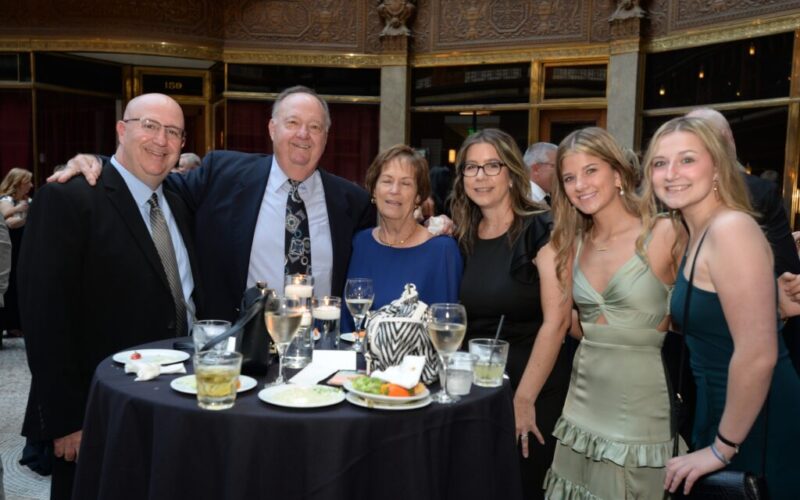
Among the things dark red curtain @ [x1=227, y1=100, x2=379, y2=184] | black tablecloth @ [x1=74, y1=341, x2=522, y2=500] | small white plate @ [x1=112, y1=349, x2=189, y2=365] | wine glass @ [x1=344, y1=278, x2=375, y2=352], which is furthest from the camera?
dark red curtain @ [x1=227, y1=100, x2=379, y2=184]

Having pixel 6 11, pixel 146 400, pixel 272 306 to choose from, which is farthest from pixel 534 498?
pixel 6 11

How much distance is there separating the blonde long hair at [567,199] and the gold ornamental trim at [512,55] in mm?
6724

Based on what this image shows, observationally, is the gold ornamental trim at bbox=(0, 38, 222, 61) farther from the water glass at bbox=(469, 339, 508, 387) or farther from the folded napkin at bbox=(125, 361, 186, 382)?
the water glass at bbox=(469, 339, 508, 387)

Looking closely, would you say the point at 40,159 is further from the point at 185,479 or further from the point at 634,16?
the point at 185,479

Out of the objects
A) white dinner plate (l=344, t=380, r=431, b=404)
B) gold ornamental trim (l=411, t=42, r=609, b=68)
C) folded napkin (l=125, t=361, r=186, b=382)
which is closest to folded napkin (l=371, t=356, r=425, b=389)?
white dinner plate (l=344, t=380, r=431, b=404)

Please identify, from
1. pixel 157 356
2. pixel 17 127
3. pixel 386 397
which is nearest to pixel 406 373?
pixel 386 397

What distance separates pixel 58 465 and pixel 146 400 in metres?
1.00

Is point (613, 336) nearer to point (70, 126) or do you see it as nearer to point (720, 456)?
point (720, 456)

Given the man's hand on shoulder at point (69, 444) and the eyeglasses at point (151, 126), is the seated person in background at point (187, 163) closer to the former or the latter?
the eyeglasses at point (151, 126)

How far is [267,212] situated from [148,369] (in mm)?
1427

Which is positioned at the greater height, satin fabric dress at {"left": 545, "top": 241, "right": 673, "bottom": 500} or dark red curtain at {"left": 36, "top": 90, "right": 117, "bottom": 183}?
dark red curtain at {"left": 36, "top": 90, "right": 117, "bottom": 183}

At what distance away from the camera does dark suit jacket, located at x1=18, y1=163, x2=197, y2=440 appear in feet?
7.75

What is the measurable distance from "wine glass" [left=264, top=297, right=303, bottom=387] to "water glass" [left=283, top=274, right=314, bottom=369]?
0.15 meters

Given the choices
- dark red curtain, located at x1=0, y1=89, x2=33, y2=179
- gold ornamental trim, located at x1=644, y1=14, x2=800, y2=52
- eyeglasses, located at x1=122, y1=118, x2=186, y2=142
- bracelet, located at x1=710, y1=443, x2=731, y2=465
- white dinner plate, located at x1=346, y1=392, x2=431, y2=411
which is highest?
gold ornamental trim, located at x1=644, y1=14, x2=800, y2=52
